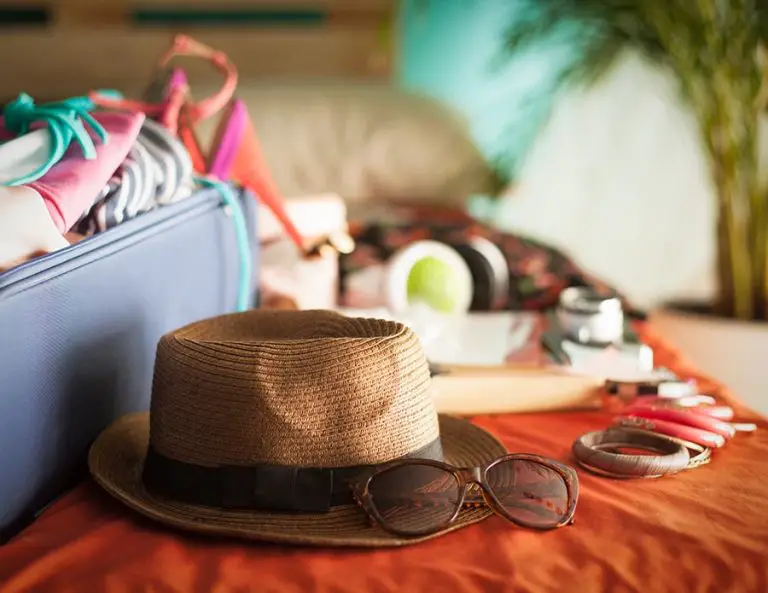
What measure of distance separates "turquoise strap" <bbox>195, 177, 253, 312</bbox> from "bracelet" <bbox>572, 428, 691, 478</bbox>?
53 centimetres

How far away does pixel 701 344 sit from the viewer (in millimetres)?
2037

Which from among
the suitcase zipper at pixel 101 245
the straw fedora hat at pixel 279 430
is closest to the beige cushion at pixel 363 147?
the suitcase zipper at pixel 101 245

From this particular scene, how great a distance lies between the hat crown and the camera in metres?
0.72

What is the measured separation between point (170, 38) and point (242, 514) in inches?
72.7

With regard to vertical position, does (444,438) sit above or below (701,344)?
above

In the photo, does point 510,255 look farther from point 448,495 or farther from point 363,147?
point 448,495

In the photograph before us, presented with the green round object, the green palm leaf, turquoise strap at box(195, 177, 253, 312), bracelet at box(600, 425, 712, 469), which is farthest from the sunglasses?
the green palm leaf

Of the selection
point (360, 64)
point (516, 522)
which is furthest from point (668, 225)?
point (516, 522)

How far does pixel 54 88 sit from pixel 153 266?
1604 mm

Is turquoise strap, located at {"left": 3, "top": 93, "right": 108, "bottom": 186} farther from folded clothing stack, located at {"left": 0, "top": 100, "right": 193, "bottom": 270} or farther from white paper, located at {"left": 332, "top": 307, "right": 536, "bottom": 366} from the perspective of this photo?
white paper, located at {"left": 332, "top": 307, "right": 536, "bottom": 366}

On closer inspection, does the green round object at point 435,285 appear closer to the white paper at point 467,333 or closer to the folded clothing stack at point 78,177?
the white paper at point 467,333

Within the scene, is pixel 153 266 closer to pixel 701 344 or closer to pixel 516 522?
pixel 516 522

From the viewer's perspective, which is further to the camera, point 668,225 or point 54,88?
point 668,225

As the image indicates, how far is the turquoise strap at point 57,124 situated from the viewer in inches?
33.7
